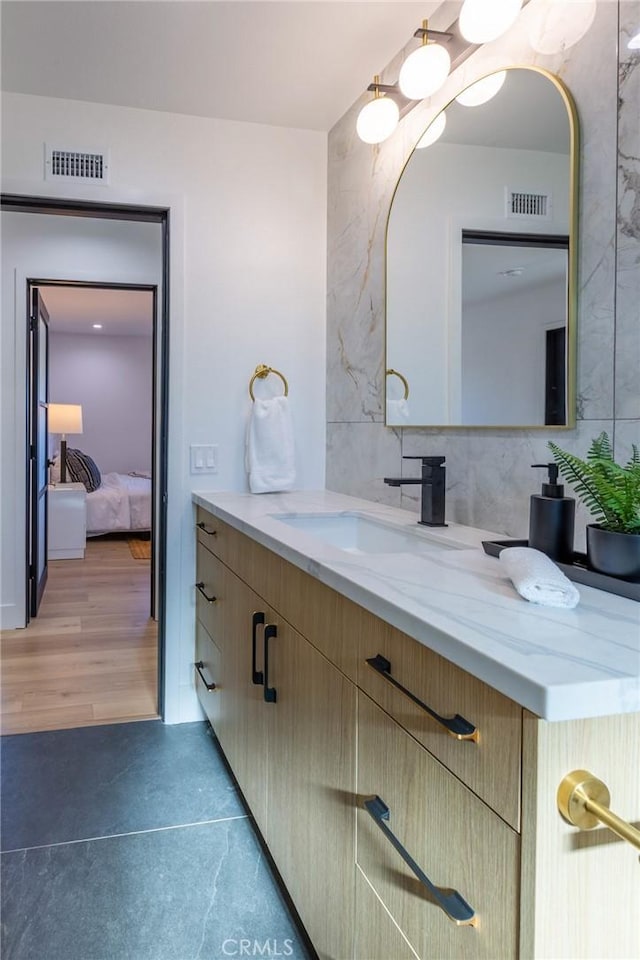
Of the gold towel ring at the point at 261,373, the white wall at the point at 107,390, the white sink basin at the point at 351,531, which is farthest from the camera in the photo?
the white wall at the point at 107,390

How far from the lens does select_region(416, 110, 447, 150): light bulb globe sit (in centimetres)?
191

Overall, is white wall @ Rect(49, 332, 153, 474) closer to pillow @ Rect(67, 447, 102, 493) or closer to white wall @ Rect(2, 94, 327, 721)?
pillow @ Rect(67, 447, 102, 493)

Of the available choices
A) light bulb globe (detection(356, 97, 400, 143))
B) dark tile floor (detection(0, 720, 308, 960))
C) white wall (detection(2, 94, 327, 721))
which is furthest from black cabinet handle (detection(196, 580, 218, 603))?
light bulb globe (detection(356, 97, 400, 143))

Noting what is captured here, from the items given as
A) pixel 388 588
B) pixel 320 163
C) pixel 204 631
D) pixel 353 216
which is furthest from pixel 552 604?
pixel 320 163

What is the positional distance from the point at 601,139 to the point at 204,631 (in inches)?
79.7

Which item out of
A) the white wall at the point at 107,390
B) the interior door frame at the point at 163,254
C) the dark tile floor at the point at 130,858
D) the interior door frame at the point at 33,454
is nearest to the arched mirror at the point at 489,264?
the interior door frame at the point at 163,254

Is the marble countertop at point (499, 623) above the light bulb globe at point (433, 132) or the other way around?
the other way around

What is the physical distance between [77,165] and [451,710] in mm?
2498

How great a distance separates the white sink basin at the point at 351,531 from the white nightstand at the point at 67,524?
14.7 ft

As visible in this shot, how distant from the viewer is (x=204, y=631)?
2.57 metres

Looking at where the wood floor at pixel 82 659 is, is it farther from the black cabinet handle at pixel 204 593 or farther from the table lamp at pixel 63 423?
Result: the table lamp at pixel 63 423

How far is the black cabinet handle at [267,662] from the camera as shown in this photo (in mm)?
1633

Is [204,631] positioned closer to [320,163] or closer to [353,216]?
[353,216]

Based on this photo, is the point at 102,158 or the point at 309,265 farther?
the point at 309,265
